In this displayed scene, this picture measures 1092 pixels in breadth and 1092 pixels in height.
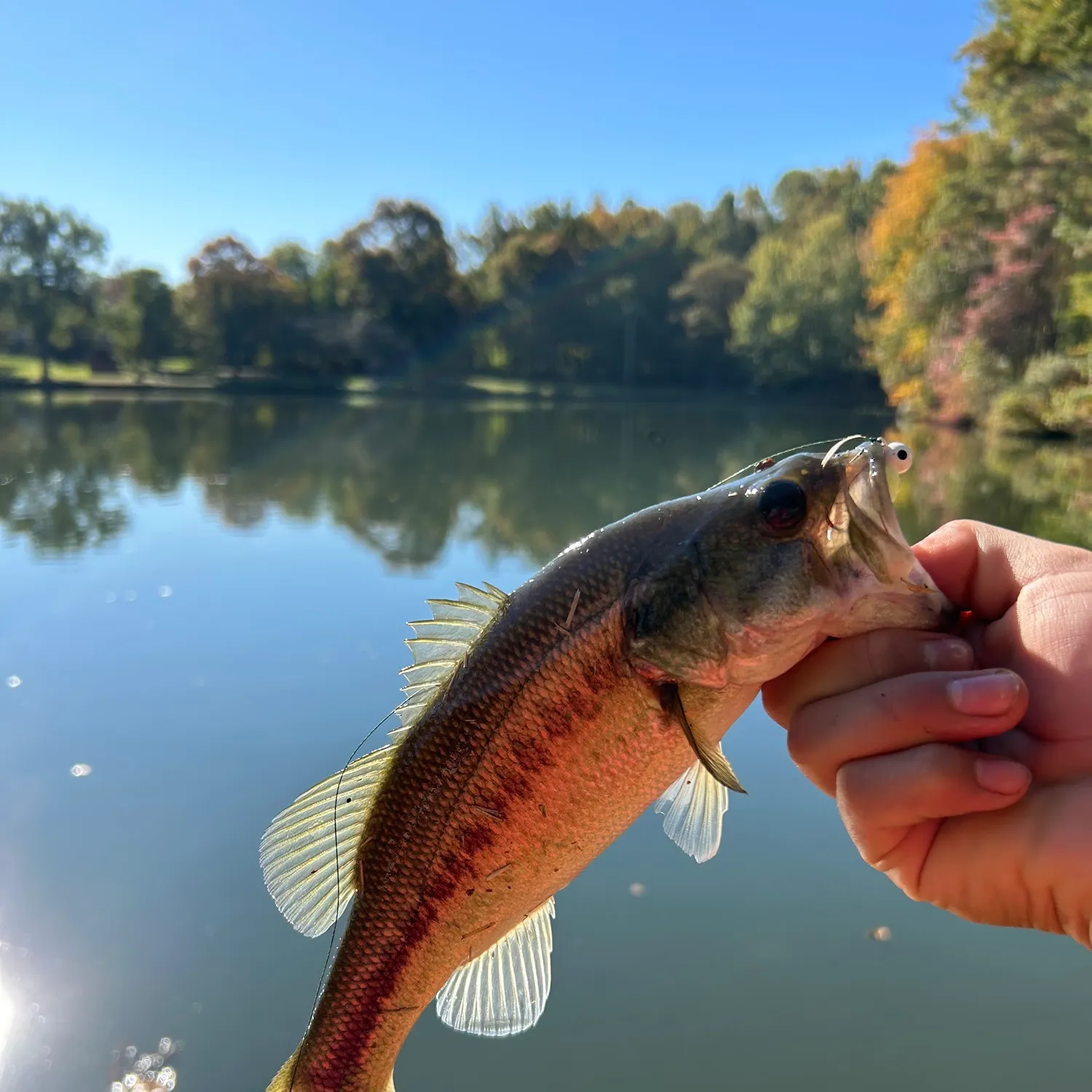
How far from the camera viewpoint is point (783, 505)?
1.58 meters

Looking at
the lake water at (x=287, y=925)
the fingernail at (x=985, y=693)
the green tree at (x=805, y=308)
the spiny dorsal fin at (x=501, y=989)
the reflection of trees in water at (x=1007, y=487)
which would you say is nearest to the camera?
the fingernail at (x=985, y=693)

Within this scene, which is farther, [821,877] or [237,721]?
[237,721]

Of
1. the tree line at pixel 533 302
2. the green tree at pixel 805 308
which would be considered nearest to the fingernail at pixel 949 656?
the tree line at pixel 533 302

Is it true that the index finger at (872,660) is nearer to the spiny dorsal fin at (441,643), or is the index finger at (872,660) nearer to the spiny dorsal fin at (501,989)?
the spiny dorsal fin at (441,643)

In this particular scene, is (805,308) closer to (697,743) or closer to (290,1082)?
(697,743)

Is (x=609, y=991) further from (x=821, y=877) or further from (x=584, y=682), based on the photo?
(x=584, y=682)

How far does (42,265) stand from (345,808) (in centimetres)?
6292

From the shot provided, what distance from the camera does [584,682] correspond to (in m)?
1.65

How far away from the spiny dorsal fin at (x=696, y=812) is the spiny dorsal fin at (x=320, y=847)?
0.68 meters

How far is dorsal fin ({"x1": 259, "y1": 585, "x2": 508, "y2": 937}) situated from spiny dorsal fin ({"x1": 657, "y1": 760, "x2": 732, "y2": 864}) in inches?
23.7

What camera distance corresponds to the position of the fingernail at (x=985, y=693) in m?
1.40

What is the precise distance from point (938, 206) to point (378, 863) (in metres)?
32.7

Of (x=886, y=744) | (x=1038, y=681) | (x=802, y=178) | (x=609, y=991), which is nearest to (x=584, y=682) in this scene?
(x=886, y=744)

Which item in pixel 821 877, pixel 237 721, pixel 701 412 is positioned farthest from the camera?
pixel 701 412
